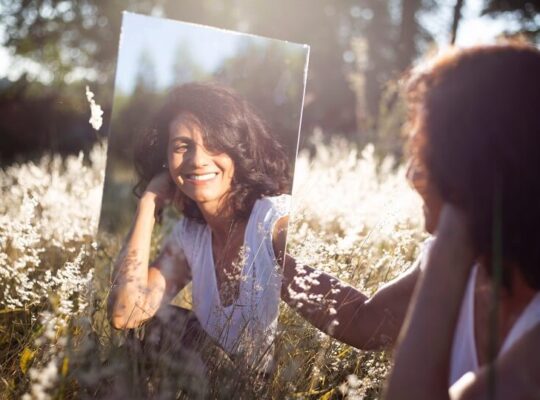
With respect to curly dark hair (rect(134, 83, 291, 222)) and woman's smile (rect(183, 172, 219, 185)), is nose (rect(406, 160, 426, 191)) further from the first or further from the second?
woman's smile (rect(183, 172, 219, 185))

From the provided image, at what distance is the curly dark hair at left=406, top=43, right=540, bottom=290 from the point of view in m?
1.27

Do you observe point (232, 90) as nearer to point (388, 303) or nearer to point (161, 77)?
point (161, 77)

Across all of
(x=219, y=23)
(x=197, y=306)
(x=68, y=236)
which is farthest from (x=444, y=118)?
(x=219, y=23)

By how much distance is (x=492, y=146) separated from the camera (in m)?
1.27

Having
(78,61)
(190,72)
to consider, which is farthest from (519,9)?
(190,72)

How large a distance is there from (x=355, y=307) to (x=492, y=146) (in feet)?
2.98

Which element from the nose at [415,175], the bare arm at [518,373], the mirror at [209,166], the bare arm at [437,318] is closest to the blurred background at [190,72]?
the mirror at [209,166]

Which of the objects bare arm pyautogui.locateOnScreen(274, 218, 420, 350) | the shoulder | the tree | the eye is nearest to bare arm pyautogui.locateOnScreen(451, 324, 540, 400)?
bare arm pyautogui.locateOnScreen(274, 218, 420, 350)

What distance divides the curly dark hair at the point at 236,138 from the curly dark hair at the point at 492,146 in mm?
772

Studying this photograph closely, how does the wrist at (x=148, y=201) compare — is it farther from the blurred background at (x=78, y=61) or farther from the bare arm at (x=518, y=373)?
the blurred background at (x=78, y=61)

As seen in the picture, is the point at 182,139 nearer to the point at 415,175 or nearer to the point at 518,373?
the point at 415,175

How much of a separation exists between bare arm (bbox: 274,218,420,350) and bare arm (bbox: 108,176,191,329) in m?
0.38

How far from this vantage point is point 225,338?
195 centimetres

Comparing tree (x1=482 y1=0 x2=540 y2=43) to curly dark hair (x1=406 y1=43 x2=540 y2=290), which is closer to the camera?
curly dark hair (x1=406 y1=43 x2=540 y2=290)
